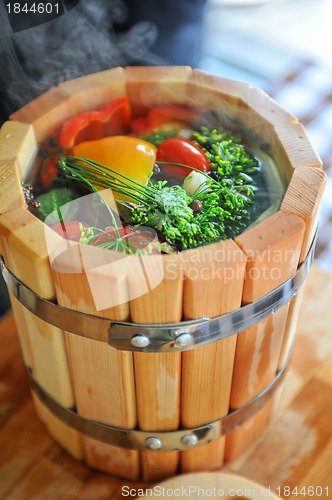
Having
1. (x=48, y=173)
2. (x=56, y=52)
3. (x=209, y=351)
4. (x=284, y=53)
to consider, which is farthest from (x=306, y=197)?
(x=284, y=53)

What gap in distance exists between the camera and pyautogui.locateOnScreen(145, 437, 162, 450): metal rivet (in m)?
1.48

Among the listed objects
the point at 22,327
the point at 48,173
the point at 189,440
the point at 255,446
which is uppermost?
the point at 48,173

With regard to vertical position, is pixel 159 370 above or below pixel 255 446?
above

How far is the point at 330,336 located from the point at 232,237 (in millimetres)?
700

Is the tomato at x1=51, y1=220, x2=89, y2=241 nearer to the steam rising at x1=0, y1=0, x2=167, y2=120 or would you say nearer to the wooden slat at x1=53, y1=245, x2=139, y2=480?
the wooden slat at x1=53, y1=245, x2=139, y2=480

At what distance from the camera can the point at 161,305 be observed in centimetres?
122

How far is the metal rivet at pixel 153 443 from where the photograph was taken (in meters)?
1.48

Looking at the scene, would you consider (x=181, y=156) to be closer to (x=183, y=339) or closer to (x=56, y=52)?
(x=183, y=339)

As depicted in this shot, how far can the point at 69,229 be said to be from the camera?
1.32 meters

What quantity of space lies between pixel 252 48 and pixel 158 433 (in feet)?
8.06

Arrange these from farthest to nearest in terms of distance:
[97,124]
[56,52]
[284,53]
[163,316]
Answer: [284,53], [56,52], [97,124], [163,316]

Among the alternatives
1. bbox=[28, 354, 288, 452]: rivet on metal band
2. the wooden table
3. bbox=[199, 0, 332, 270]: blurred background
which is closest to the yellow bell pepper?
bbox=[28, 354, 288, 452]: rivet on metal band

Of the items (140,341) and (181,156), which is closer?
(140,341)

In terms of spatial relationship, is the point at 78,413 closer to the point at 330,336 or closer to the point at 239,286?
the point at 239,286
